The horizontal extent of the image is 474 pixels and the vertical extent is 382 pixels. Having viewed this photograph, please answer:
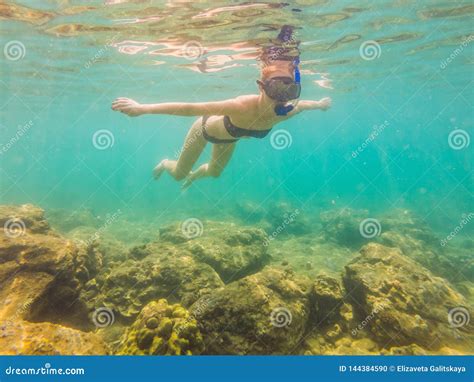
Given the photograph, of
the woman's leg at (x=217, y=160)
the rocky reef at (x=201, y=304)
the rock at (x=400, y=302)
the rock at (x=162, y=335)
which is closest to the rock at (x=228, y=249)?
the rocky reef at (x=201, y=304)

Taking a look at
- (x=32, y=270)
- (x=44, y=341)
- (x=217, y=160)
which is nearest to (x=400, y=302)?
(x=217, y=160)

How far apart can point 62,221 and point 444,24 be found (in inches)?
1015

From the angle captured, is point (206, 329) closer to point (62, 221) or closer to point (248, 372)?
point (248, 372)

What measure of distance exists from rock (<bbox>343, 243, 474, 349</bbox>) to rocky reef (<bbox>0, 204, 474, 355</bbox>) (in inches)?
0.8

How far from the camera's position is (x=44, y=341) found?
4.58 metres

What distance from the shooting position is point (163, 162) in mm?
10820

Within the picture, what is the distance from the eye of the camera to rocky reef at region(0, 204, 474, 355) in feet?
16.0

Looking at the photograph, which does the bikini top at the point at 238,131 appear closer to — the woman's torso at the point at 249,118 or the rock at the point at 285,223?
the woman's torso at the point at 249,118

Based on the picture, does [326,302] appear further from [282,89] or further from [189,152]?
[189,152]

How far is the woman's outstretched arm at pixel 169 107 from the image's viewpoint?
15.7ft

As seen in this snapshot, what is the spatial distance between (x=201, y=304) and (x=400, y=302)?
3868 mm

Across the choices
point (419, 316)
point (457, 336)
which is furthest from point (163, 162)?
point (457, 336)

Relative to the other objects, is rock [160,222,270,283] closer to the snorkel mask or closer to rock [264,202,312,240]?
the snorkel mask

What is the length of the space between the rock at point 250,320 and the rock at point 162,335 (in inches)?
10.3
